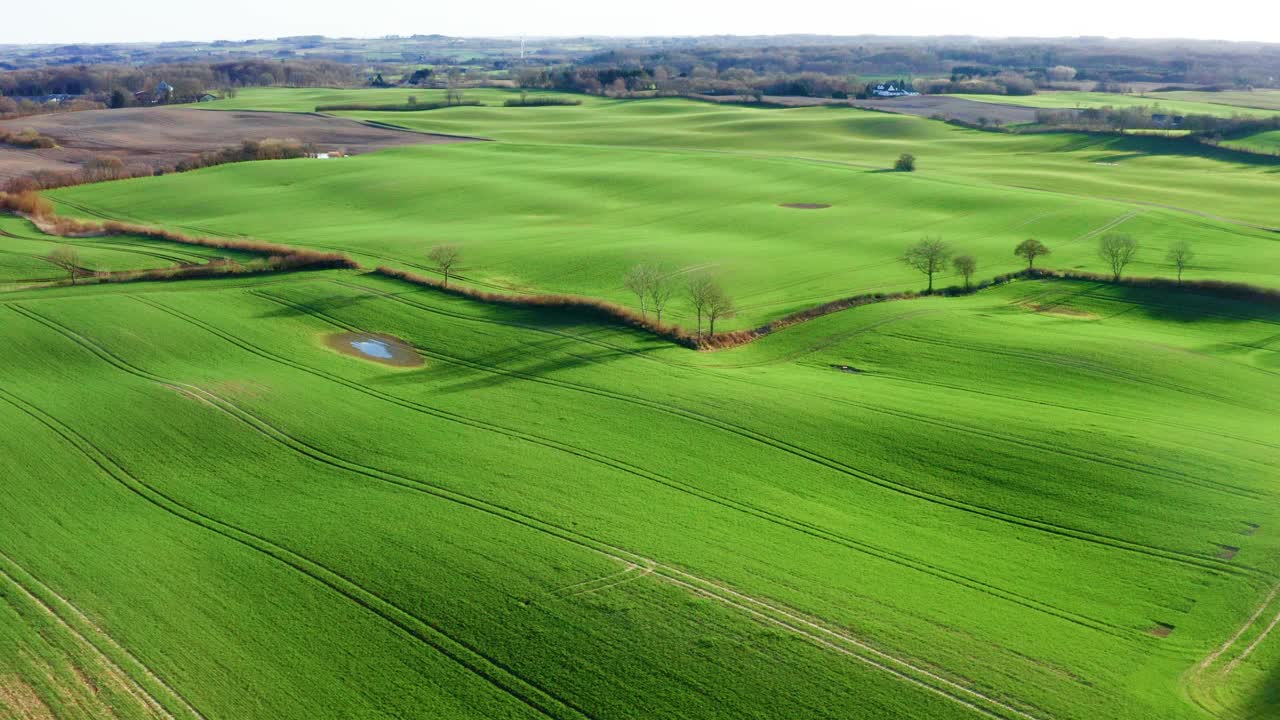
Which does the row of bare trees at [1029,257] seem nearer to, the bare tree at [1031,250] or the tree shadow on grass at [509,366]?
the bare tree at [1031,250]

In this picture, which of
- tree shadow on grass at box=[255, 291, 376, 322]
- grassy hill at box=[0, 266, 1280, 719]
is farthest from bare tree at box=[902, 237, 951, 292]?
tree shadow on grass at box=[255, 291, 376, 322]

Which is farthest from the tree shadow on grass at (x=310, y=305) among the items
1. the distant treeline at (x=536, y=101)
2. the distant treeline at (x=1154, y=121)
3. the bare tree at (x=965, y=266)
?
the distant treeline at (x=536, y=101)

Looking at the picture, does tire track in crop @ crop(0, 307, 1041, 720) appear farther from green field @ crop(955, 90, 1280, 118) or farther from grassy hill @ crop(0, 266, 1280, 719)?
green field @ crop(955, 90, 1280, 118)

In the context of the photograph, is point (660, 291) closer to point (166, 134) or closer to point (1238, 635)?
point (1238, 635)

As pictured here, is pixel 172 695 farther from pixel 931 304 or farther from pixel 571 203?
pixel 571 203

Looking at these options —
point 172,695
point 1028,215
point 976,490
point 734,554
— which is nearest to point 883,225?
point 1028,215

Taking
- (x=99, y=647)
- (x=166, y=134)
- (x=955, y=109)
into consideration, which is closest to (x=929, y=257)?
(x=99, y=647)
